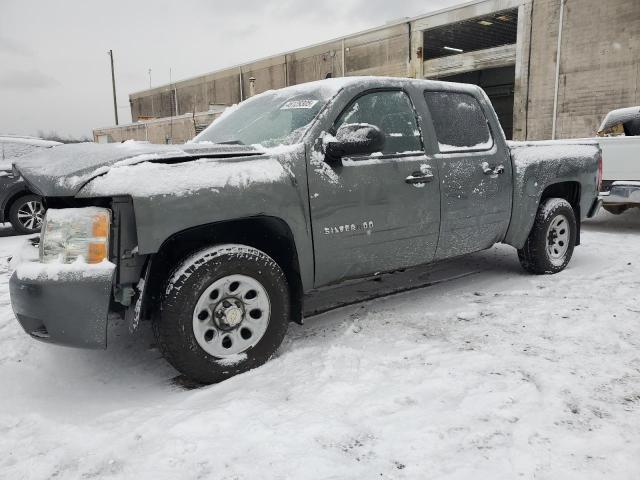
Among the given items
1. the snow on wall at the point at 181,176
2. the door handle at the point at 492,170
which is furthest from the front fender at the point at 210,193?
the door handle at the point at 492,170

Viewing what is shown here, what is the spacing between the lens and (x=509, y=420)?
2.27 m

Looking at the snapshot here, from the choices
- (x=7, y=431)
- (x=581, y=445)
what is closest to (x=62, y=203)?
(x=7, y=431)

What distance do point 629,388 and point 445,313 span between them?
4.71ft

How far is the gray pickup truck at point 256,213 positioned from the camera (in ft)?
8.02

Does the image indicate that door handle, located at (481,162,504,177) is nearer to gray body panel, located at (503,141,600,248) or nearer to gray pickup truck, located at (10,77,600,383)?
gray pickup truck, located at (10,77,600,383)

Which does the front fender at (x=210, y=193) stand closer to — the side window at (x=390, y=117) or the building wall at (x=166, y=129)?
the side window at (x=390, y=117)

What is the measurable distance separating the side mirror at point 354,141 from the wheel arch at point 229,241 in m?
0.56

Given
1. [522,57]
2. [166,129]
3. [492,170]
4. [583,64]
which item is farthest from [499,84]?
[492,170]

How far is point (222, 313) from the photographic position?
2.74m

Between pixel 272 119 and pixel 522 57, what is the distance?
1957 centimetres

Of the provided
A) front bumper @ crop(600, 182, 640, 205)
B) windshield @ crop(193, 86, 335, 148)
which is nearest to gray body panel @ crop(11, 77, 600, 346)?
windshield @ crop(193, 86, 335, 148)

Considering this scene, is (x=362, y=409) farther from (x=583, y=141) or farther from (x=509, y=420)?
(x=583, y=141)

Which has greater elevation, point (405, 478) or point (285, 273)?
point (285, 273)

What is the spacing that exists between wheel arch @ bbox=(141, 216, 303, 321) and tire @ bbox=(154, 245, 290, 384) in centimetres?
14
